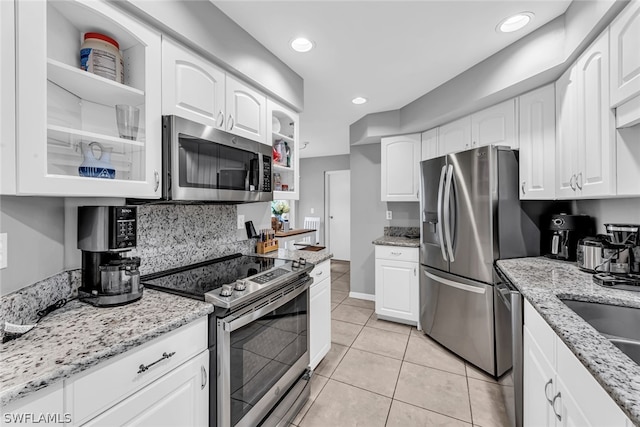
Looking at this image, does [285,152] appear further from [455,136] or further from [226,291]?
[455,136]

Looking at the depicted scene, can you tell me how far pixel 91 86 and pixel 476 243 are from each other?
8.43 ft

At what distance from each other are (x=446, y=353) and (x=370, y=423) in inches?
45.3

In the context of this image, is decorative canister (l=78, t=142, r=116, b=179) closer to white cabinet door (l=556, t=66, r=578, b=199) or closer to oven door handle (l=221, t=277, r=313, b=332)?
oven door handle (l=221, t=277, r=313, b=332)

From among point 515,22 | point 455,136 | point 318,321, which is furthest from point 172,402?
point 455,136

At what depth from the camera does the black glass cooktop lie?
1.32m

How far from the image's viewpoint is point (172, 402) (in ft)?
3.26

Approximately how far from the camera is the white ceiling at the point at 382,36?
1.57 metres

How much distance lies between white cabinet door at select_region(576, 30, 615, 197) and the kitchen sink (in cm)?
57

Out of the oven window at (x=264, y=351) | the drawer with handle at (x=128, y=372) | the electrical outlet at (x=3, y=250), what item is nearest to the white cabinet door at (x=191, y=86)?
the electrical outlet at (x=3, y=250)

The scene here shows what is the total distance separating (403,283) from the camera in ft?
9.61

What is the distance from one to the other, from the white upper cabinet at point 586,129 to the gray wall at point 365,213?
6.67 ft

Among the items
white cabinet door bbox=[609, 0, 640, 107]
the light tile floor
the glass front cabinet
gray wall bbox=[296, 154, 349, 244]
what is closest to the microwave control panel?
the glass front cabinet

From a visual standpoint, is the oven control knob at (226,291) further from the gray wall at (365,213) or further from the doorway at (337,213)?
the doorway at (337,213)

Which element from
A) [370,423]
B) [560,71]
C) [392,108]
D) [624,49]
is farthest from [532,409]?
[392,108]
